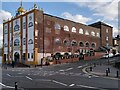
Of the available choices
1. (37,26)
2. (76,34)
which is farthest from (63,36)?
(37,26)

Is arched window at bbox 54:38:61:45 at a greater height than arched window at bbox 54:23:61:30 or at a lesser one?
lesser

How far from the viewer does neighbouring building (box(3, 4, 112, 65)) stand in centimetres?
5445

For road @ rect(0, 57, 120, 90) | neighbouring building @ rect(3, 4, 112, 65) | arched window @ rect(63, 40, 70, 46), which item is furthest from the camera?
arched window @ rect(63, 40, 70, 46)

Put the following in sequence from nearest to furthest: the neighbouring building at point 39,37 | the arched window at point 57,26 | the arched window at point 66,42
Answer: the neighbouring building at point 39,37 → the arched window at point 57,26 → the arched window at point 66,42

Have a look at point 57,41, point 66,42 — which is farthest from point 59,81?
point 66,42

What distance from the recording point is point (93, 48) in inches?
3002

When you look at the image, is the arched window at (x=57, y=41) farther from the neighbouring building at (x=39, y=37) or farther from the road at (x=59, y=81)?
the road at (x=59, y=81)

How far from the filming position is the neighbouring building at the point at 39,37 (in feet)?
179

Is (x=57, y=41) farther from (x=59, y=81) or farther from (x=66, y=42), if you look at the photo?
(x=59, y=81)

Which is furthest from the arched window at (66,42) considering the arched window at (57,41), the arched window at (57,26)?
the arched window at (57,26)

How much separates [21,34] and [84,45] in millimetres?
24301

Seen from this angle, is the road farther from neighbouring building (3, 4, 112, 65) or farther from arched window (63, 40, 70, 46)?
arched window (63, 40, 70, 46)

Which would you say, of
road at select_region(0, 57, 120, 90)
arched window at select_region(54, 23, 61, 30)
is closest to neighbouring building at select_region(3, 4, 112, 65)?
arched window at select_region(54, 23, 61, 30)

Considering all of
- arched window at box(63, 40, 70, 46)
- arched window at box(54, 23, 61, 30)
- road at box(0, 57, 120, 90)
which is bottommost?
road at box(0, 57, 120, 90)
